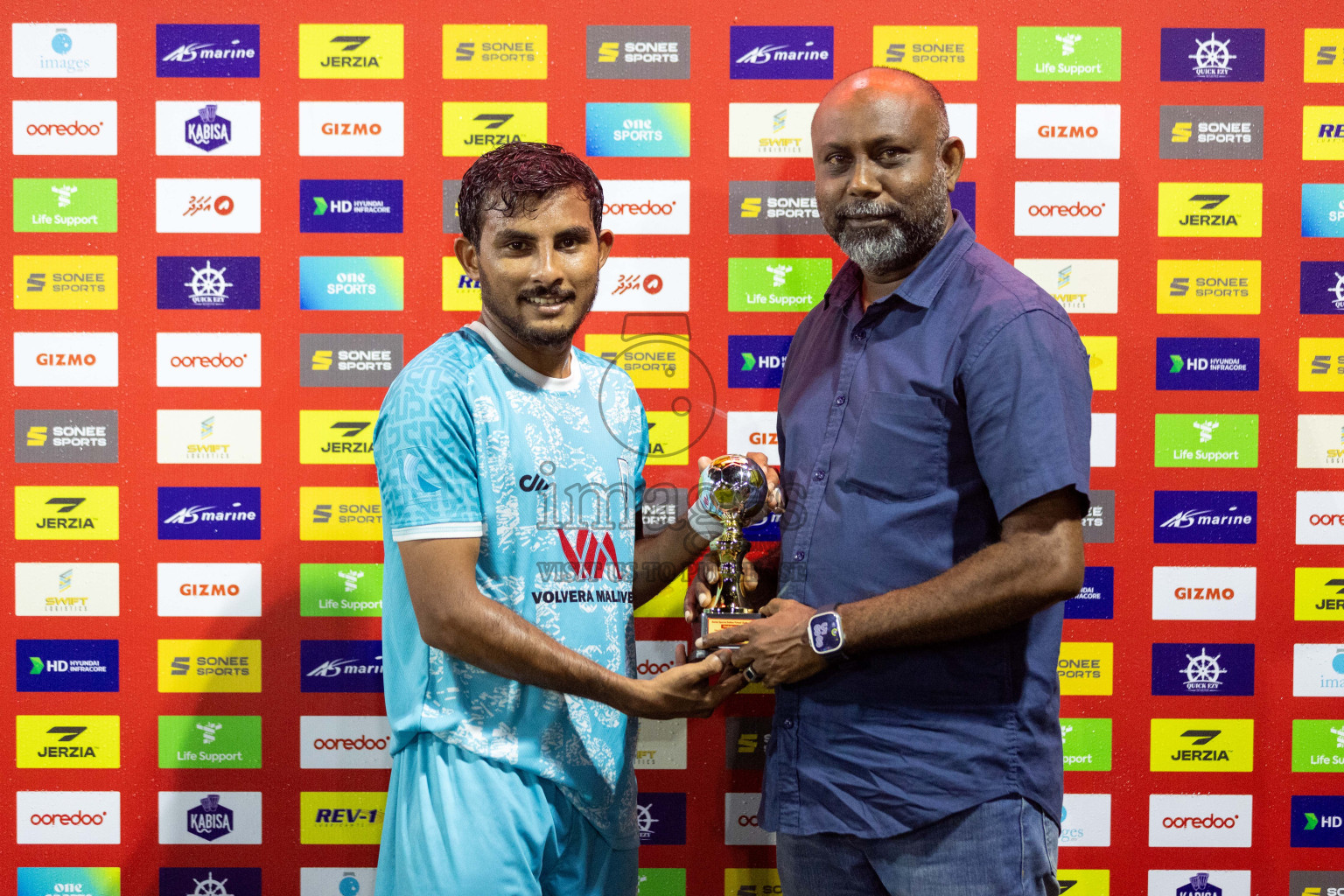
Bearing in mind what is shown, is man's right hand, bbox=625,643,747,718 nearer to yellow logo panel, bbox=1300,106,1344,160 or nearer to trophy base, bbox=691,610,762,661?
trophy base, bbox=691,610,762,661

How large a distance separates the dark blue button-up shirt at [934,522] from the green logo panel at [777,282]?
2.00ft

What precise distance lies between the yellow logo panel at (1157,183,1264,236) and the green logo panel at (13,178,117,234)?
9.92ft

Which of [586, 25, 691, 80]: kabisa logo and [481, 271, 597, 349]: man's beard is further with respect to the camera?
[586, 25, 691, 80]: kabisa logo

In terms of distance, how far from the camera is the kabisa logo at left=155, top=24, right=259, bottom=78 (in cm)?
257

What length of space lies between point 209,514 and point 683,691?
5.10 feet

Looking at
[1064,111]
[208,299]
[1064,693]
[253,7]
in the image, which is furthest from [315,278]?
[1064,693]

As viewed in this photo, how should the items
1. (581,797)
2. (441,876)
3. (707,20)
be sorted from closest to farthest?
(441,876) → (581,797) → (707,20)

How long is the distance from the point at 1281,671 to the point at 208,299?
330cm

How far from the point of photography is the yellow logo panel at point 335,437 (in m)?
2.61

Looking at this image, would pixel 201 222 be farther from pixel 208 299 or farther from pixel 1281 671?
pixel 1281 671

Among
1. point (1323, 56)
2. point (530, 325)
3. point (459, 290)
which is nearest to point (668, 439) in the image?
point (459, 290)

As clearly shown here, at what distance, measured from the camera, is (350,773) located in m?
2.65

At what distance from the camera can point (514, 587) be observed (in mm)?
1868

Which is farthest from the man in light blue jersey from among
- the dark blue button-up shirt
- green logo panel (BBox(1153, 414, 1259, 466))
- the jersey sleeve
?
green logo panel (BBox(1153, 414, 1259, 466))
